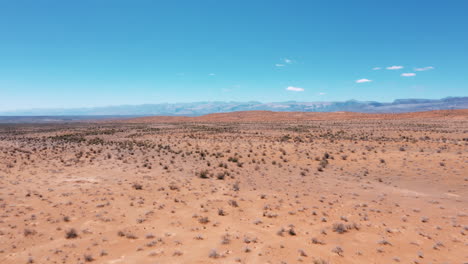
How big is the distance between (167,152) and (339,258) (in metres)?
23.8

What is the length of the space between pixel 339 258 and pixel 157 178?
13.4 m

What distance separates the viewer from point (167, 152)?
29.0 meters

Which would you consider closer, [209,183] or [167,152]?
[209,183]

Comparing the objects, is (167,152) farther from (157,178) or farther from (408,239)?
(408,239)

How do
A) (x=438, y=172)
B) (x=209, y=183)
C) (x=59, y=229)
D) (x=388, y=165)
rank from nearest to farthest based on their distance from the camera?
(x=59, y=229) < (x=209, y=183) < (x=438, y=172) < (x=388, y=165)

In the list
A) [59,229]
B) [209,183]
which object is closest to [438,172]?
[209,183]

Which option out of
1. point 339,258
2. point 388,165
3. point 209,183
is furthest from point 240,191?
point 388,165

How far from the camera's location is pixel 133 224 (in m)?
10.5

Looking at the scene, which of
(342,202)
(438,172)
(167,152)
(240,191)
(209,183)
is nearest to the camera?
(342,202)

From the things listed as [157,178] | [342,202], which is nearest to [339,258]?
[342,202]

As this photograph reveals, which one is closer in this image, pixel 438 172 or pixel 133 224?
pixel 133 224

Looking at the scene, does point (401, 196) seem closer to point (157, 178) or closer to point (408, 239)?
point (408, 239)

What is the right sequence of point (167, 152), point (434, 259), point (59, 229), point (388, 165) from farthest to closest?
point (167, 152), point (388, 165), point (59, 229), point (434, 259)

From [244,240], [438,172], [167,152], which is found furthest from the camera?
[167,152]
